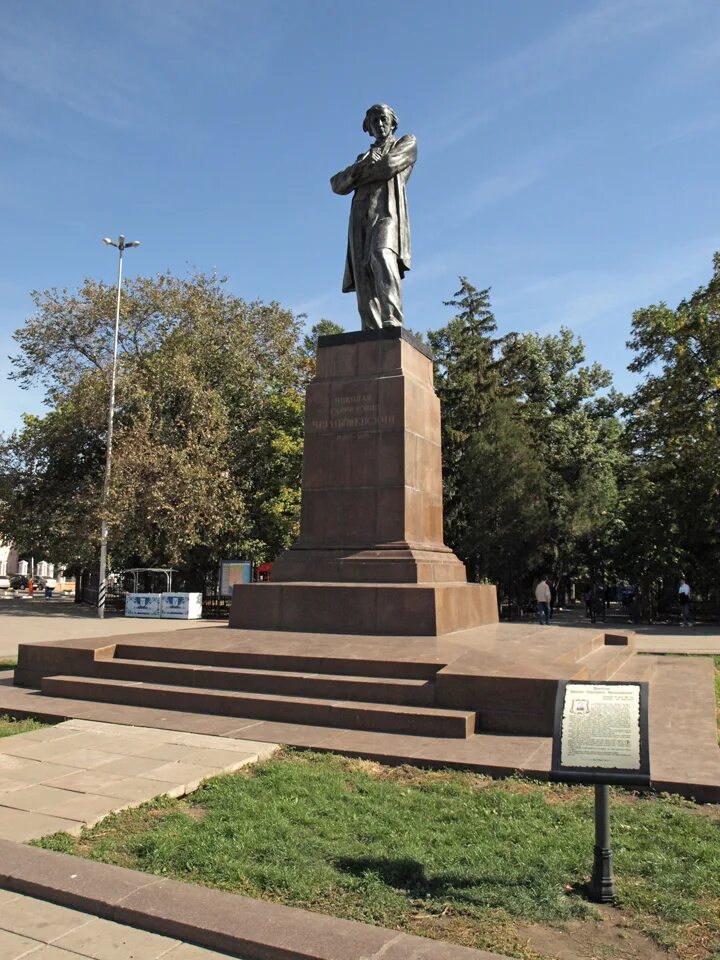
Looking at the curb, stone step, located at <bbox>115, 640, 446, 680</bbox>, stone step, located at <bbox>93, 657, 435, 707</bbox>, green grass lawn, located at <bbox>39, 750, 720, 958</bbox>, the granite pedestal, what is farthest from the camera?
the granite pedestal

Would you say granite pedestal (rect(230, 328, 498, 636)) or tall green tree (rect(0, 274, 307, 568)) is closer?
granite pedestal (rect(230, 328, 498, 636))

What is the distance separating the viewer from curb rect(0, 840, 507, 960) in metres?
3.42

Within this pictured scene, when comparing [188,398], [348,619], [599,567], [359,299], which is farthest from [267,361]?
[348,619]

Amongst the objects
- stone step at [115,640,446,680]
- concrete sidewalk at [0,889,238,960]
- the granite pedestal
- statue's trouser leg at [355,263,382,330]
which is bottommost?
concrete sidewalk at [0,889,238,960]

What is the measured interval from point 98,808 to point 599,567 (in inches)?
1354

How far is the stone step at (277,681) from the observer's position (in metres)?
8.03

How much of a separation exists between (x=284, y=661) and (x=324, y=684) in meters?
0.88

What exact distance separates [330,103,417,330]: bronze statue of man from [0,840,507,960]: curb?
10.3 m

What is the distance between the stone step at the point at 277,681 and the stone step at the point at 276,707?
0.12 metres

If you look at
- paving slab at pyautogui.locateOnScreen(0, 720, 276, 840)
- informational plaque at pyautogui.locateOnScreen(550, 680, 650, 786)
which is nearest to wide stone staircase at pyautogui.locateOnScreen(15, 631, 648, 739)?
paving slab at pyautogui.locateOnScreen(0, 720, 276, 840)

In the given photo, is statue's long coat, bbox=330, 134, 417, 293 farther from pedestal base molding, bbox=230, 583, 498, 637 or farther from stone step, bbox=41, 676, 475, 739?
stone step, bbox=41, 676, 475, 739

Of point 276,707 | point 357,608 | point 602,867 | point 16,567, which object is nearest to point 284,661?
point 276,707

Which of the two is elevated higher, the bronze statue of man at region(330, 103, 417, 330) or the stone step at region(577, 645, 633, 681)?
the bronze statue of man at region(330, 103, 417, 330)

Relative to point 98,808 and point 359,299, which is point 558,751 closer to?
point 98,808
